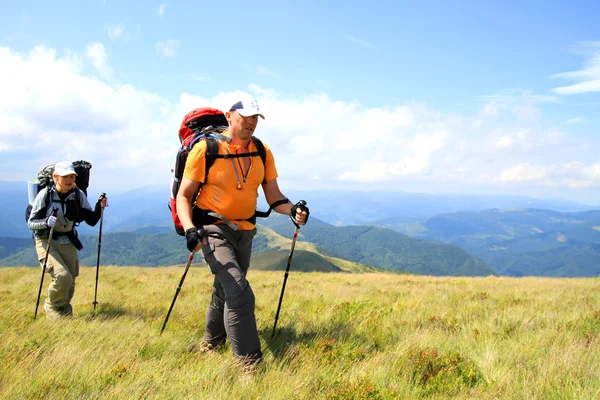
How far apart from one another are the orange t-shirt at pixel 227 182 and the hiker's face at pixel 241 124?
0.60ft

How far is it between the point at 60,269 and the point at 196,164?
431 cm

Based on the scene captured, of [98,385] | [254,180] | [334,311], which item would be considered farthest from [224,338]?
[334,311]

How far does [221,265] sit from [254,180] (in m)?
1.13

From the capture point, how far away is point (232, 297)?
160 inches

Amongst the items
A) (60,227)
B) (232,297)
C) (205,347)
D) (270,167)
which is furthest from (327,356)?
(60,227)

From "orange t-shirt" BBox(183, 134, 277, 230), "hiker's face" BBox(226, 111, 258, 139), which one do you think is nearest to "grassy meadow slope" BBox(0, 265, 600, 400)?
"orange t-shirt" BBox(183, 134, 277, 230)

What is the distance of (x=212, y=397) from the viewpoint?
3002mm

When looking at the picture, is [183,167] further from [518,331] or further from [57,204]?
[518,331]

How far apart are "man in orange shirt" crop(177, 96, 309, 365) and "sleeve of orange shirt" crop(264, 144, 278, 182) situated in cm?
13

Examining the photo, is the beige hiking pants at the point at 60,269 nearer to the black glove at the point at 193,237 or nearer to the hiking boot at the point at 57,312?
the hiking boot at the point at 57,312

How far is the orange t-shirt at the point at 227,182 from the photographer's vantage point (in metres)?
4.27

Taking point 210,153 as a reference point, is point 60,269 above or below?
below

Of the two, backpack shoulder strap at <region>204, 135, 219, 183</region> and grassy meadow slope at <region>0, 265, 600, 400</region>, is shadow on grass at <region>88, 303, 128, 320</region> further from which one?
backpack shoulder strap at <region>204, 135, 219, 183</region>

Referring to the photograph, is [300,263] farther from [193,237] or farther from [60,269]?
[193,237]
